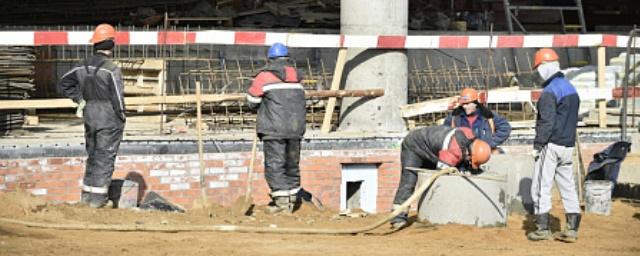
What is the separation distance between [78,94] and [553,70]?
505cm

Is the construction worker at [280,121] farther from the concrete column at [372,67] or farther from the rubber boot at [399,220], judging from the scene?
the concrete column at [372,67]

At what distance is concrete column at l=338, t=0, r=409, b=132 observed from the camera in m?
18.3

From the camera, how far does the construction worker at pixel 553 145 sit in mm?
13016

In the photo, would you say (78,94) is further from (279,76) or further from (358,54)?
(358,54)

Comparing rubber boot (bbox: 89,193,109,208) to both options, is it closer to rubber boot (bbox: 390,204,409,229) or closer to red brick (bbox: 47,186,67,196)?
red brick (bbox: 47,186,67,196)

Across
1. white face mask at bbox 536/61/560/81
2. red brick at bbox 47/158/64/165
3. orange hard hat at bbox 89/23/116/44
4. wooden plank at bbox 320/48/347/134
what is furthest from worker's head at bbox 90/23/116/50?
white face mask at bbox 536/61/560/81

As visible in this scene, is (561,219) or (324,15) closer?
(561,219)

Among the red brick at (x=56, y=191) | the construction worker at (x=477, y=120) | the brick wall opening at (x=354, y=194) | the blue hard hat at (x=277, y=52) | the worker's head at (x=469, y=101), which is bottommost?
the brick wall opening at (x=354, y=194)

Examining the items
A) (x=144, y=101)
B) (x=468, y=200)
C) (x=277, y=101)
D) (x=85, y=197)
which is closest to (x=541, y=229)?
(x=468, y=200)

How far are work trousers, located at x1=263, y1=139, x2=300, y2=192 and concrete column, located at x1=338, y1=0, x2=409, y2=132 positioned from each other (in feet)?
12.3

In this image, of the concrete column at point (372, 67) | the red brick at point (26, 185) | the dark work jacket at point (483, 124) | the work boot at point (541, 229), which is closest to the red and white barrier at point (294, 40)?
the concrete column at point (372, 67)

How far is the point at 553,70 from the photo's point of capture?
13.2 metres

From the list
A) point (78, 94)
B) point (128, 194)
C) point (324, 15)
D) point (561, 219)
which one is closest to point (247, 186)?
point (128, 194)

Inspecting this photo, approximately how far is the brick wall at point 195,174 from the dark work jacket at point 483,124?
2218mm
